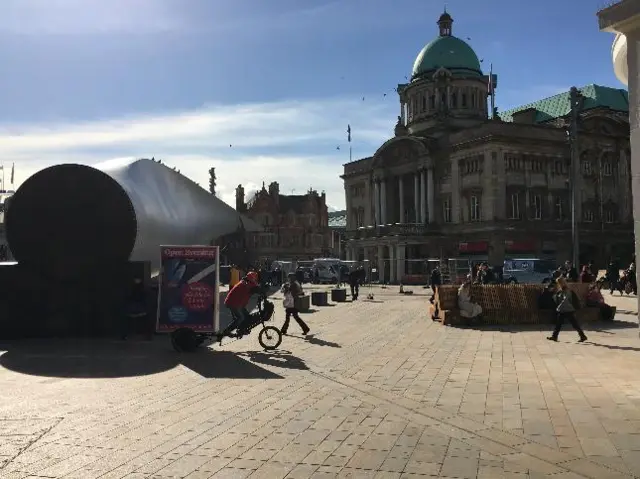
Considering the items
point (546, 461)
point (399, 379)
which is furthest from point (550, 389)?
point (546, 461)

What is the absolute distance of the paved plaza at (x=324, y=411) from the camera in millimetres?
6688

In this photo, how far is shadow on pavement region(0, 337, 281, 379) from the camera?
486 inches

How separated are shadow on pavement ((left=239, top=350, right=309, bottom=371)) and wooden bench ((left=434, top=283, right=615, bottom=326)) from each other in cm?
780

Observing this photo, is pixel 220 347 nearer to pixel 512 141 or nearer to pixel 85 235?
pixel 85 235

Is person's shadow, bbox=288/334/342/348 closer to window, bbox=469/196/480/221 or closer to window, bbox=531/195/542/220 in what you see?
window, bbox=469/196/480/221

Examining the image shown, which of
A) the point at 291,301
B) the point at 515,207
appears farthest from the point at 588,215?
the point at 291,301

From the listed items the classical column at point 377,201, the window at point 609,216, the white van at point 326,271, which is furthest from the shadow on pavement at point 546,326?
the classical column at point 377,201

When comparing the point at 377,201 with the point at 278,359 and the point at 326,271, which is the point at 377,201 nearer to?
the point at 326,271

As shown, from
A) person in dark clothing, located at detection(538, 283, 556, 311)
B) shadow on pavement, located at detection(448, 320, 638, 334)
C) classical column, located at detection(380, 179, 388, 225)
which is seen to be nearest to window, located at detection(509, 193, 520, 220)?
classical column, located at detection(380, 179, 388, 225)

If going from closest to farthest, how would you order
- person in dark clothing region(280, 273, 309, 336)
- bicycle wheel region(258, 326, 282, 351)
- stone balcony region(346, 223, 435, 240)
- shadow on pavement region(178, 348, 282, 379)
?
shadow on pavement region(178, 348, 282, 379)
bicycle wheel region(258, 326, 282, 351)
person in dark clothing region(280, 273, 309, 336)
stone balcony region(346, 223, 435, 240)

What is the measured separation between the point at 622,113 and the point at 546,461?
73.1 metres

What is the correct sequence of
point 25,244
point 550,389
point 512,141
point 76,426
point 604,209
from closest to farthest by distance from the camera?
point 76,426
point 550,389
point 25,244
point 512,141
point 604,209

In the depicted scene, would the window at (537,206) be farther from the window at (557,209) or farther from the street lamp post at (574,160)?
the street lamp post at (574,160)

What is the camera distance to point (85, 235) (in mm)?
18312
